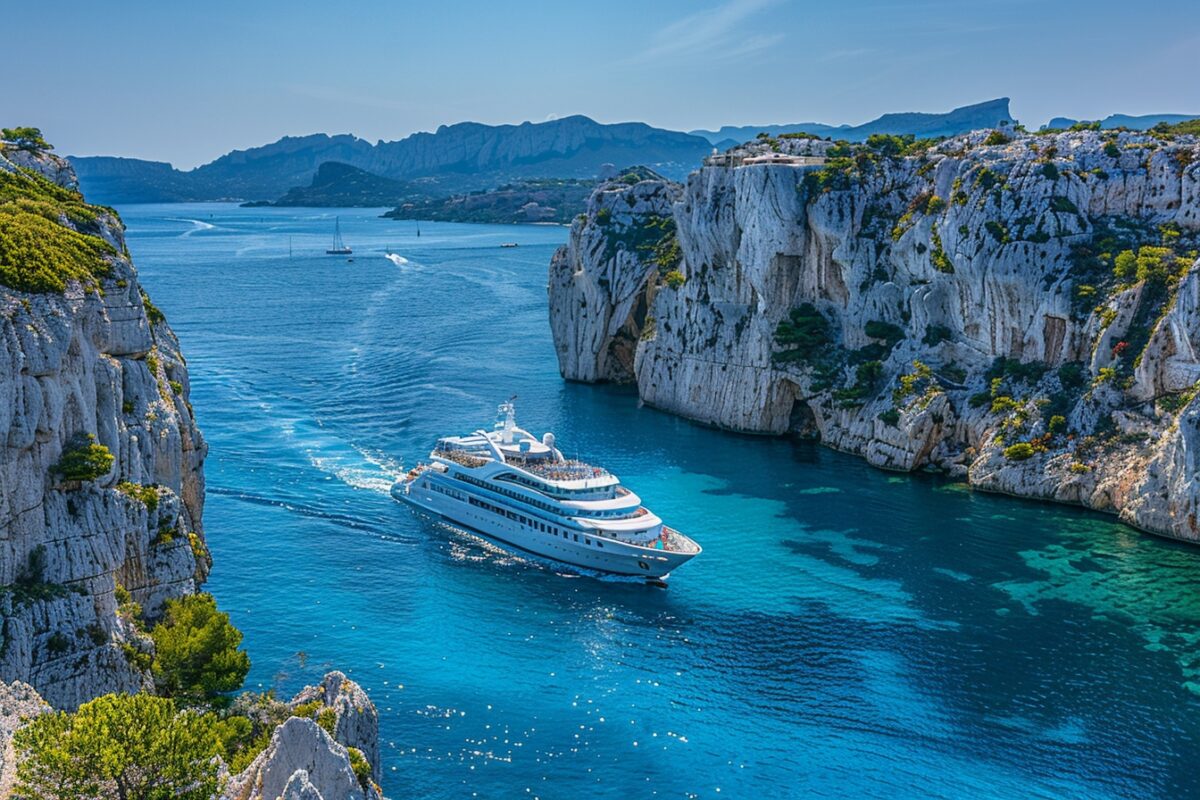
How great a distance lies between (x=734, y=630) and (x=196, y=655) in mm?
29373

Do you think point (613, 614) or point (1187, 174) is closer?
point (613, 614)

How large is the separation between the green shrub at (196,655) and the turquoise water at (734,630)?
8.09 meters

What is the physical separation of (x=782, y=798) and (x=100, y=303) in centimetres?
3468

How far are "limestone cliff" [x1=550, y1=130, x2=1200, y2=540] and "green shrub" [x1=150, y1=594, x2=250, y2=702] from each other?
2364 inches

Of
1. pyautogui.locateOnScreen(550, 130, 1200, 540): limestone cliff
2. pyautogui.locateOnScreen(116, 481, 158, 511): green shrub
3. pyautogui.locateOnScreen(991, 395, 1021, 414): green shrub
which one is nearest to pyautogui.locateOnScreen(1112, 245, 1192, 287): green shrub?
pyautogui.locateOnScreen(550, 130, 1200, 540): limestone cliff

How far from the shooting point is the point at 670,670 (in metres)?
55.6

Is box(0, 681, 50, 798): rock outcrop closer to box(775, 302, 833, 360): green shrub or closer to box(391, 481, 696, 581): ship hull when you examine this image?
box(391, 481, 696, 581): ship hull

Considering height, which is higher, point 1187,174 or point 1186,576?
point 1187,174

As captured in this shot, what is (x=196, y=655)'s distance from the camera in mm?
42750

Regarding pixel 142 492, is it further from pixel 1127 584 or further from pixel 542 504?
pixel 1127 584

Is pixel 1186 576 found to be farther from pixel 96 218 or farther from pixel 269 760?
pixel 96 218

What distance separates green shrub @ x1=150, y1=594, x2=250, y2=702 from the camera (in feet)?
138

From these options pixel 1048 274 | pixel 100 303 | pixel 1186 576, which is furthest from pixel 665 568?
pixel 1048 274

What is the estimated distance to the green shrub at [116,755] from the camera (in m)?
26.6
